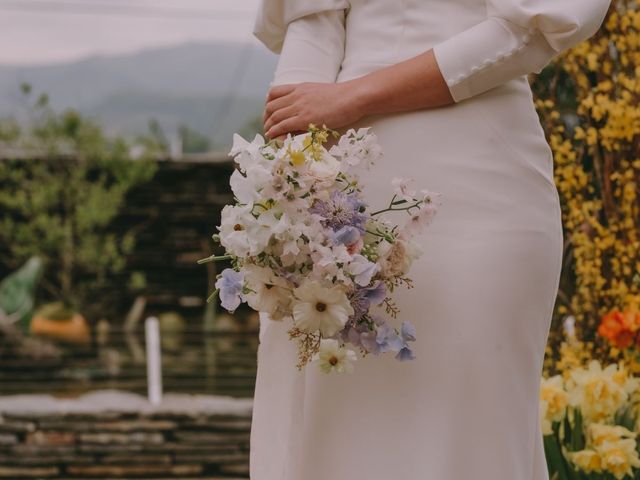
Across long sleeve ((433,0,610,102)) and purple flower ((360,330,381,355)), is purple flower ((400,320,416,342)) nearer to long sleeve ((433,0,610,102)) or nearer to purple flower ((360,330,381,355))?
purple flower ((360,330,381,355))

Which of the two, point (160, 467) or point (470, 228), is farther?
point (160, 467)

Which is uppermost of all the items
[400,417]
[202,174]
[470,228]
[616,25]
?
[202,174]

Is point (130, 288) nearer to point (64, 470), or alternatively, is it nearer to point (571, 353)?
point (64, 470)

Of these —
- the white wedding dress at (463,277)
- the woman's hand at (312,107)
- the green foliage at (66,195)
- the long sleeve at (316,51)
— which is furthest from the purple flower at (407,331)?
the green foliage at (66,195)

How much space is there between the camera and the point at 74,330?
9.66 m

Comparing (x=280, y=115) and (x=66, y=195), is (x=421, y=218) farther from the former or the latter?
(x=66, y=195)

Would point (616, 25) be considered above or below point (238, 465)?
above

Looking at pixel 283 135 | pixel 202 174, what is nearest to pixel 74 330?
pixel 202 174

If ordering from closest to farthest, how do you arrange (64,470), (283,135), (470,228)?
(470,228) → (283,135) → (64,470)

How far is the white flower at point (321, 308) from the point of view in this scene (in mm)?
1461

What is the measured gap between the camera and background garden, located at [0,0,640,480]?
3.06 meters

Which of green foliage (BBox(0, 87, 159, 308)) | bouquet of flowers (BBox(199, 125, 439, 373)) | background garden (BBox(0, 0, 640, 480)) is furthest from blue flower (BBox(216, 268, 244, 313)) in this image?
green foliage (BBox(0, 87, 159, 308))

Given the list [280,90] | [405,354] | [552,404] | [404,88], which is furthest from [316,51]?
[552,404]

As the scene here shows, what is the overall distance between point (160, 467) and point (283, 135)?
11.2ft
